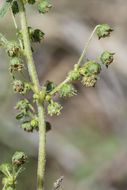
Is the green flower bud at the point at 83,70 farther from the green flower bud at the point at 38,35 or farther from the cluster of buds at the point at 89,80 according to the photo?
the green flower bud at the point at 38,35

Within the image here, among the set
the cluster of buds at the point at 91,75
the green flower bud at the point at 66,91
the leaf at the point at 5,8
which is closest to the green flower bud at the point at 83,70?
the cluster of buds at the point at 91,75

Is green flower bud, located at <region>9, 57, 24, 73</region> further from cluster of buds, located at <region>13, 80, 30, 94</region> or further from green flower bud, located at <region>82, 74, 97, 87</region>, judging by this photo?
green flower bud, located at <region>82, 74, 97, 87</region>

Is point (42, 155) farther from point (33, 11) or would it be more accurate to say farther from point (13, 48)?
point (33, 11)

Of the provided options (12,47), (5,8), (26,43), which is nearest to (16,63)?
(12,47)

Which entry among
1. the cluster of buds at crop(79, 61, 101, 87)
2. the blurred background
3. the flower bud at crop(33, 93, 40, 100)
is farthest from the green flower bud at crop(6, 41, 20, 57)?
the blurred background

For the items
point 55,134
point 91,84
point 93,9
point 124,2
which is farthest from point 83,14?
point 91,84

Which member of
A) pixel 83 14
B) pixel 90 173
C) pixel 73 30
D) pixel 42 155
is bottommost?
pixel 42 155
